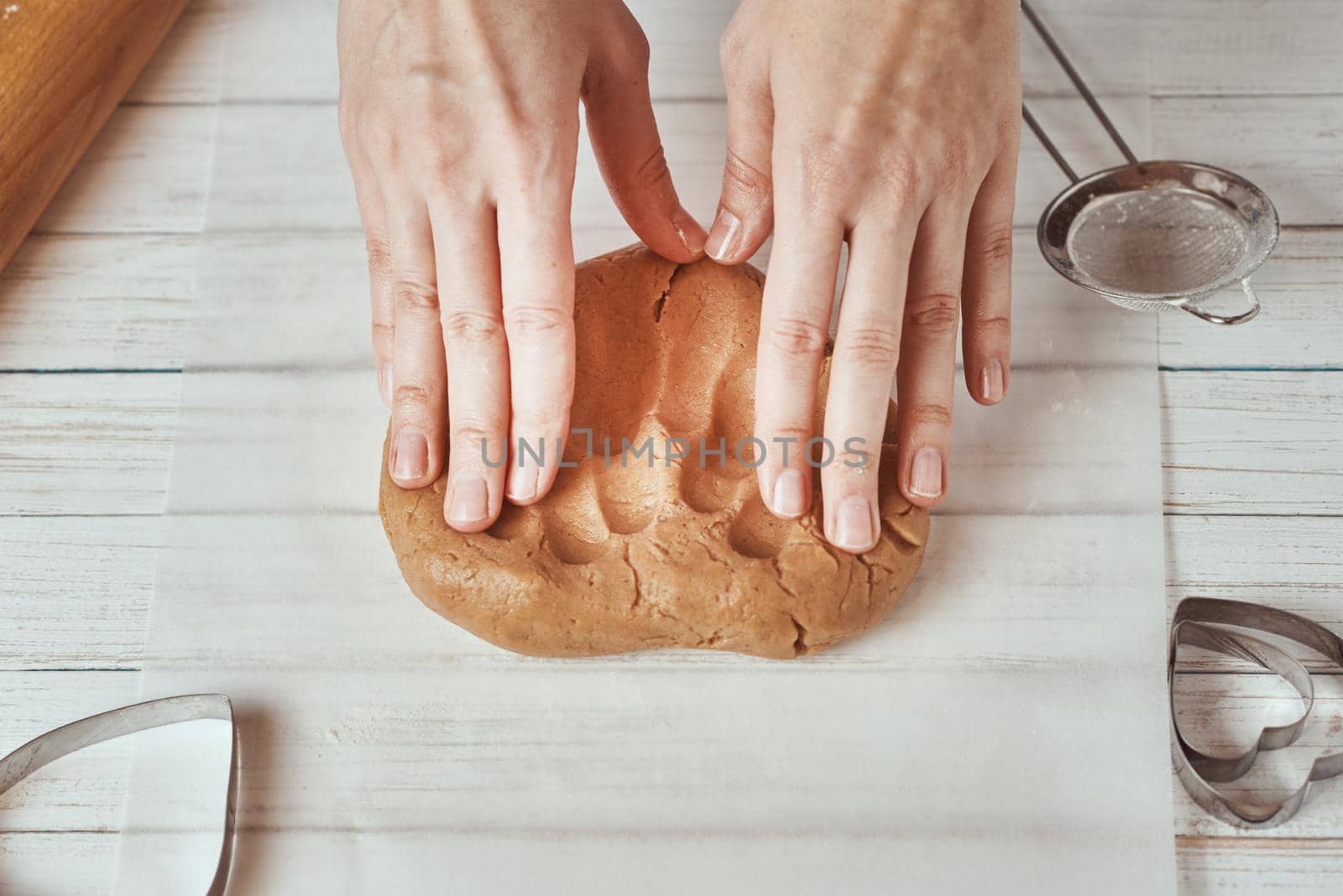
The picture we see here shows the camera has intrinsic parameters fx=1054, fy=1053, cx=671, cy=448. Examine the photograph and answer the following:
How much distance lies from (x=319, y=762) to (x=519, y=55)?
0.95m

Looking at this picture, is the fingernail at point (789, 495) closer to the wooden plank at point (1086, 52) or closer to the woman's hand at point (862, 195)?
the woman's hand at point (862, 195)

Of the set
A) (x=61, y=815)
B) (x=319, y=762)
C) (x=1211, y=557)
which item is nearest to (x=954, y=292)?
(x=1211, y=557)

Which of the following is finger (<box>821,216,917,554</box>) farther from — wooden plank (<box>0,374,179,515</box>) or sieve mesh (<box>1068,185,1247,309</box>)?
wooden plank (<box>0,374,179,515</box>)

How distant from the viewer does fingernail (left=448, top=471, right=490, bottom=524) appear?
52.0 inches

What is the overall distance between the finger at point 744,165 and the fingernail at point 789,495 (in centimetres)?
32

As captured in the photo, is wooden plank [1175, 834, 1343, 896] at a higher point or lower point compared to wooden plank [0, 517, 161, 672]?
lower

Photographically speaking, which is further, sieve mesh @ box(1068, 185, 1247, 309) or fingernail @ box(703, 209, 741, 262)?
sieve mesh @ box(1068, 185, 1247, 309)

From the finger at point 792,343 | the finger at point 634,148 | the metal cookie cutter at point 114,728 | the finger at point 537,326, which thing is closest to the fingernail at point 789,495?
the finger at point 792,343

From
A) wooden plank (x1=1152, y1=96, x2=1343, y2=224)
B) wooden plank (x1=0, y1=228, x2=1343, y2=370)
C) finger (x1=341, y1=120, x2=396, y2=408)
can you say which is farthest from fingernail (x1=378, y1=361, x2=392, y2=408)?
wooden plank (x1=1152, y1=96, x2=1343, y2=224)

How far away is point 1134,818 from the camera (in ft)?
4.44

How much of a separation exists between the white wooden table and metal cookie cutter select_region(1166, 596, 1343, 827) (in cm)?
3

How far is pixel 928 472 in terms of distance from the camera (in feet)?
4.50

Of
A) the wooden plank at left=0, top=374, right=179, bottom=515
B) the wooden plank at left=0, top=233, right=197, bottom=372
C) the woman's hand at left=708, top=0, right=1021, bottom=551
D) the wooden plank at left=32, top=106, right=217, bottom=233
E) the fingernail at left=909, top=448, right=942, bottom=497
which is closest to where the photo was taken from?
the woman's hand at left=708, top=0, right=1021, bottom=551

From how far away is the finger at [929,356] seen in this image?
1.34m
